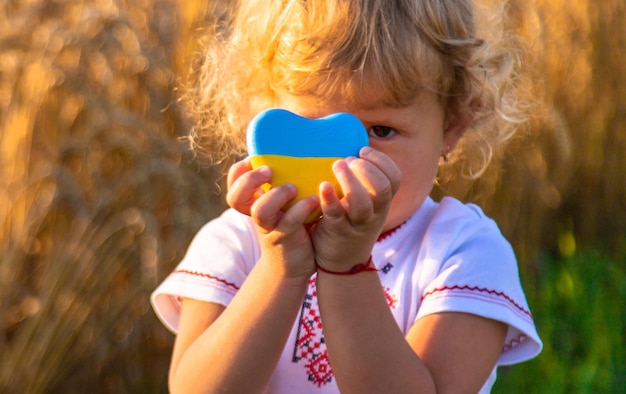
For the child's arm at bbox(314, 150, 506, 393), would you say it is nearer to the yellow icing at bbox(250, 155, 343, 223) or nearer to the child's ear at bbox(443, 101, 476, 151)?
the yellow icing at bbox(250, 155, 343, 223)

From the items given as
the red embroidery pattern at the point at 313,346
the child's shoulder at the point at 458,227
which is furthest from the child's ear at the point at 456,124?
the red embroidery pattern at the point at 313,346

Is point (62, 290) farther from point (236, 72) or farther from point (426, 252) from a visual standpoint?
point (426, 252)

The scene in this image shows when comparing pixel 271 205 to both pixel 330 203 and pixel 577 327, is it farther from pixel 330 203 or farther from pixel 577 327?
pixel 577 327

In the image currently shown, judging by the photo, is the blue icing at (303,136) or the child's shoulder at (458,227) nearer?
the blue icing at (303,136)

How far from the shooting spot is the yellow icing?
1.46 m

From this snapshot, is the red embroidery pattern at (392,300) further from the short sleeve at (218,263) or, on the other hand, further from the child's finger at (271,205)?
the child's finger at (271,205)

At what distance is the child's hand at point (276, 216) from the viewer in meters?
1.41

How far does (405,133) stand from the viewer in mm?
1673

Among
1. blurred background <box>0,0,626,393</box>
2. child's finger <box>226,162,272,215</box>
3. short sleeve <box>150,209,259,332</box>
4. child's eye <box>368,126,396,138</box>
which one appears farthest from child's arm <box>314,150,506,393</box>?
blurred background <box>0,0,626,393</box>

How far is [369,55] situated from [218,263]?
49 centimetres

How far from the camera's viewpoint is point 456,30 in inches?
70.9

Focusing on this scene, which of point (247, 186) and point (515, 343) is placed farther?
point (515, 343)

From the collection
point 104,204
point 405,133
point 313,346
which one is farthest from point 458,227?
point 104,204

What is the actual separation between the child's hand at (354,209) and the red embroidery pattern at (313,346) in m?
0.32
